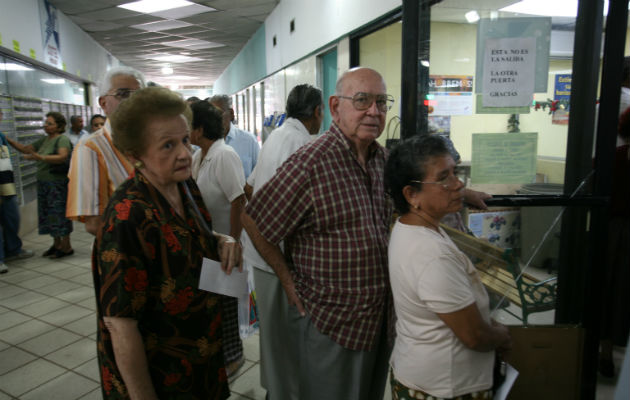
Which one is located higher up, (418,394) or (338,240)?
(338,240)

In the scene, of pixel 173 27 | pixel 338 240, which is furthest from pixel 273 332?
pixel 173 27

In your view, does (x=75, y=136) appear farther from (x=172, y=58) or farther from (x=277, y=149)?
(x=172, y=58)

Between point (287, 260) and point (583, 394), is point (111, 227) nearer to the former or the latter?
point (287, 260)

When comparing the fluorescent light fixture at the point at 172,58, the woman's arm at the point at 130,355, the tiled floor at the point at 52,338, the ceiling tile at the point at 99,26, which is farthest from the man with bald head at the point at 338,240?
the fluorescent light fixture at the point at 172,58

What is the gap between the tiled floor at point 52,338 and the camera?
2365 millimetres

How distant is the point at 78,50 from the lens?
8844mm

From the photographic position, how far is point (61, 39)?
7.66 metres

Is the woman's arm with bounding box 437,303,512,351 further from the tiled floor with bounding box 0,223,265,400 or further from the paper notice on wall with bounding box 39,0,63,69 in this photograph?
the paper notice on wall with bounding box 39,0,63,69

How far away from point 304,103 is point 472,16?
98cm

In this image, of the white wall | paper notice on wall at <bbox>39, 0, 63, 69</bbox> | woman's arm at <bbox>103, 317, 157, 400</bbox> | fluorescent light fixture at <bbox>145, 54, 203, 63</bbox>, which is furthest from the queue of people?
fluorescent light fixture at <bbox>145, 54, 203, 63</bbox>

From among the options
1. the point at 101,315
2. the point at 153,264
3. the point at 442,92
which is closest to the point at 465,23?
the point at 442,92

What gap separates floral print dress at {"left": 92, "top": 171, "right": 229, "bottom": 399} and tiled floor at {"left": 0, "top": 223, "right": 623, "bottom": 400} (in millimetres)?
1114

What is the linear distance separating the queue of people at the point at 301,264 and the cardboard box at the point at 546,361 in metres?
0.40

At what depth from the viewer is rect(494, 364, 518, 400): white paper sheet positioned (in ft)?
4.04
